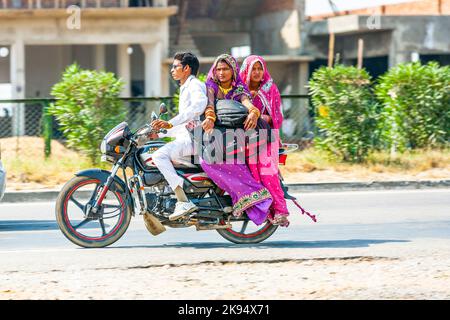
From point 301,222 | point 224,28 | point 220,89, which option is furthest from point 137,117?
point 224,28

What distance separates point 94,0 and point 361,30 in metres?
7.55

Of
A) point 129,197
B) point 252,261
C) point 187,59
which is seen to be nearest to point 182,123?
point 187,59

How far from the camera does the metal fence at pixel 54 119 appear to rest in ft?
60.4

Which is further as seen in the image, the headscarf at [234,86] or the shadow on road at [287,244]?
the shadow on road at [287,244]

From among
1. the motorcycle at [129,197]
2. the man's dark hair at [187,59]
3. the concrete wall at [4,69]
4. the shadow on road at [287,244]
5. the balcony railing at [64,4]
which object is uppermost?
the balcony railing at [64,4]

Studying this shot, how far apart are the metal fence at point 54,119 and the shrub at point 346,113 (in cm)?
43

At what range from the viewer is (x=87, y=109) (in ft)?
56.5

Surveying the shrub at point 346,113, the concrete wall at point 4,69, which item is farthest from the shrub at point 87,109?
the concrete wall at point 4,69

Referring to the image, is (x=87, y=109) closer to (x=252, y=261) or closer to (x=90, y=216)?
(x=90, y=216)

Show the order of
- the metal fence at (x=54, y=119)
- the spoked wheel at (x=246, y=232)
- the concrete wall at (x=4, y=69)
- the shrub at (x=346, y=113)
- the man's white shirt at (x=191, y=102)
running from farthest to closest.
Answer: the concrete wall at (x=4, y=69) < the metal fence at (x=54, y=119) < the shrub at (x=346, y=113) < the spoked wheel at (x=246, y=232) < the man's white shirt at (x=191, y=102)

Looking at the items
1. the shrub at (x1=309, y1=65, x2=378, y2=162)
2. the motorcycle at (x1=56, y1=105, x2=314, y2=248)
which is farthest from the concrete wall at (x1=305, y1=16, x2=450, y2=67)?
the motorcycle at (x1=56, y1=105, x2=314, y2=248)

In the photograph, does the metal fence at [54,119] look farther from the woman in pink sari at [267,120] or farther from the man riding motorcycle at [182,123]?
the man riding motorcycle at [182,123]
